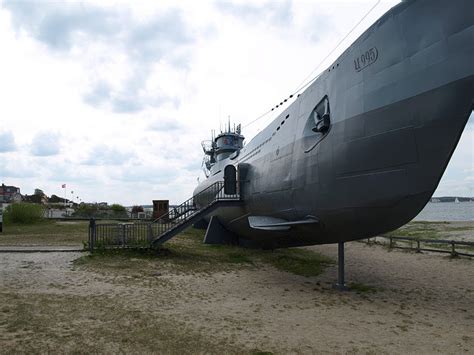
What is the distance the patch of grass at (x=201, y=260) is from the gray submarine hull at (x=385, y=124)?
370 cm

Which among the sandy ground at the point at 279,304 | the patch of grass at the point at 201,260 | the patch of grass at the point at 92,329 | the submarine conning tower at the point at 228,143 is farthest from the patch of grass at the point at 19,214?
→ the patch of grass at the point at 92,329

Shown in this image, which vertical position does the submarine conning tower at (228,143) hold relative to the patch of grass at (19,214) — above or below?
above

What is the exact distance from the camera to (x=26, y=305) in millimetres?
8125

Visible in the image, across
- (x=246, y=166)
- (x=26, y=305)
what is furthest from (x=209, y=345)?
(x=246, y=166)

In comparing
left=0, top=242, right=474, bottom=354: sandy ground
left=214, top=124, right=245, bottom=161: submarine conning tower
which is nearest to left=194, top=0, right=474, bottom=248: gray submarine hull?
left=0, top=242, right=474, bottom=354: sandy ground

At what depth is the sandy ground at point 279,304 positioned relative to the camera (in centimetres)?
650

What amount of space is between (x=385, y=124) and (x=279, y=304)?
4767 mm

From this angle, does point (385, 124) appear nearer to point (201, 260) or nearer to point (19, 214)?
point (201, 260)

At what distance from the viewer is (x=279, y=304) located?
9078 mm

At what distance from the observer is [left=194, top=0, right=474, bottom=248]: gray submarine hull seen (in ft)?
22.9

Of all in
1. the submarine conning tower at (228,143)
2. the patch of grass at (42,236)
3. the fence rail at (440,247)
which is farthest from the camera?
the submarine conning tower at (228,143)

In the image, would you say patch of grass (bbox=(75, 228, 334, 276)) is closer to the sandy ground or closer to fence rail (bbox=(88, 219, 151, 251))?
fence rail (bbox=(88, 219, 151, 251))

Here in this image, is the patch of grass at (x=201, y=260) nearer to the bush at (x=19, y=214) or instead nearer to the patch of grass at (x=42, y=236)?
the patch of grass at (x=42, y=236)

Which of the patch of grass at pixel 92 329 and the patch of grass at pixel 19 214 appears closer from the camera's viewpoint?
the patch of grass at pixel 92 329
